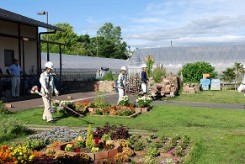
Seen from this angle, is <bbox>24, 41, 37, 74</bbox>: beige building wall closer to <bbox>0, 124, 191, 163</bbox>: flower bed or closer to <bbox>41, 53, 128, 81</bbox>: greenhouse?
<bbox>41, 53, 128, 81</bbox>: greenhouse

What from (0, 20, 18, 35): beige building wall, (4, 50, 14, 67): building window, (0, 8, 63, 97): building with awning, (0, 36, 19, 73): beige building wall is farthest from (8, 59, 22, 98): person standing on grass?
(0, 20, 18, 35): beige building wall

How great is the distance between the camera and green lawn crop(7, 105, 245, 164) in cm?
755

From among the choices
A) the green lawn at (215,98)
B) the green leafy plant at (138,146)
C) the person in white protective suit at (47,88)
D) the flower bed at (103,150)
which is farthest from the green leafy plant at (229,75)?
the green leafy plant at (138,146)

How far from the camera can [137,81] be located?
83.7 feet

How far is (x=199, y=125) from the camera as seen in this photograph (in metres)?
11.8

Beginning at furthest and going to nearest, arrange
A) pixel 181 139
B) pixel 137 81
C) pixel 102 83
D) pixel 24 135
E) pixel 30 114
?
1. pixel 102 83
2. pixel 137 81
3. pixel 30 114
4. pixel 24 135
5. pixel 181 139

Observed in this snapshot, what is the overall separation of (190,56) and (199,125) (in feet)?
95.9

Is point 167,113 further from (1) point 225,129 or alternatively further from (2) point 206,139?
(2) point 206,139

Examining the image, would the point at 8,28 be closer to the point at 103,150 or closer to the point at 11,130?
the point at 11,130

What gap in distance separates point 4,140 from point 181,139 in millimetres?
4107

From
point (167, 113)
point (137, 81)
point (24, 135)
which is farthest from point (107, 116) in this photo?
point (137, 81)

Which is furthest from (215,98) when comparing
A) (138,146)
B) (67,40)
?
(67,40)

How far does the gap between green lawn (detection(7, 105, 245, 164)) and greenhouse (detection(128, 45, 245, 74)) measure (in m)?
23.5

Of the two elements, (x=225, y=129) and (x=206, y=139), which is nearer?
(x=206, y=139)
